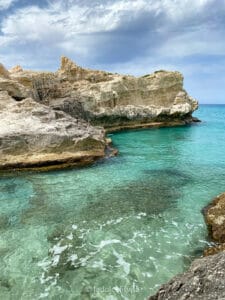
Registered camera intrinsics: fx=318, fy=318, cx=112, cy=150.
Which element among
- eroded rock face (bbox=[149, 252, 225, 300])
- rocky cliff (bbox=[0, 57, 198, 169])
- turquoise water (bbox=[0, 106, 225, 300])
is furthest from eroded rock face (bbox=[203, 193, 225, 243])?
rocky cliff (bbox=[0, 57, 198, 169])

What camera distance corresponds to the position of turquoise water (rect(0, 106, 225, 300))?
9219 millimetres

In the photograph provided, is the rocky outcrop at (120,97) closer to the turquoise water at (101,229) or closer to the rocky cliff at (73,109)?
the rocky cliff at (73,109)

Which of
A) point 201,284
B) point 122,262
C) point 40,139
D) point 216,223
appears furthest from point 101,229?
point 40,139

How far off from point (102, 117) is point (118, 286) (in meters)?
43.5

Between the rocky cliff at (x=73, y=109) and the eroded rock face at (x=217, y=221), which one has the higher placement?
the rocky cliff at (x=73, y=109)

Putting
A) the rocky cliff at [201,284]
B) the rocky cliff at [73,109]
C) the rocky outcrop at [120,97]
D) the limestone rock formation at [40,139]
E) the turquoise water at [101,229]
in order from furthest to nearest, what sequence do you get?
the rocky outcrop at [120,97] → the rocky cliff at [73,109] → the limestone rock formation at [40,139] → the turquoise water at [101,229] → the rocky cliff at [201,284]

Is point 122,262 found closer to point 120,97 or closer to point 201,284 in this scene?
point 201,284

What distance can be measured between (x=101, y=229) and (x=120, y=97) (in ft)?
140

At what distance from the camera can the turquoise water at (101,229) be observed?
922cm

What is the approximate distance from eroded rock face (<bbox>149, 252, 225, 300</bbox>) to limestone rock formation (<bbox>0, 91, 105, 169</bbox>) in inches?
708

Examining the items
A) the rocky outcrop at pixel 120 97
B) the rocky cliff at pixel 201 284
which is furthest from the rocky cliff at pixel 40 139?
the rocky outcrop at pixel 120 97

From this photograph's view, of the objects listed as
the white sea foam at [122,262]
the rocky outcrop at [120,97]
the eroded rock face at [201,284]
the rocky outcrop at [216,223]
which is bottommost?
the white sea foam at [122,262]

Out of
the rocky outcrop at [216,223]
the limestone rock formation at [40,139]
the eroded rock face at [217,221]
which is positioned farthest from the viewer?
the limestone rock formation at [40,139]

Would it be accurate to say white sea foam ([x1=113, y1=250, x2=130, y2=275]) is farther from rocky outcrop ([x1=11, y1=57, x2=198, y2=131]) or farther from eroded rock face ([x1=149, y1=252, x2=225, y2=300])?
rocky outcrop ([x1=11, y1=57, x2=198, y2=131])
